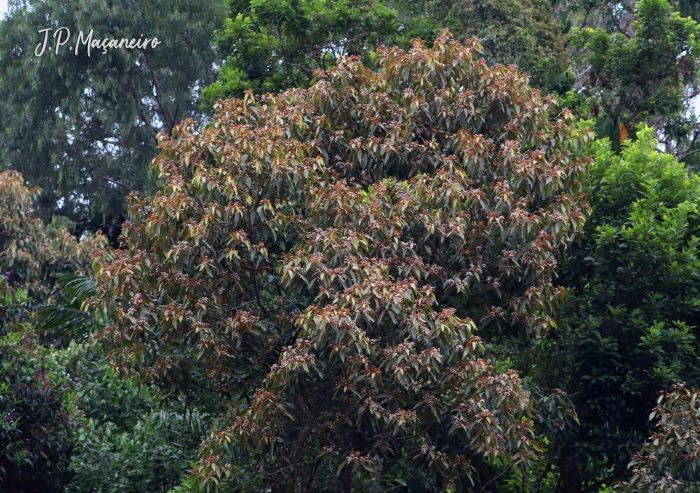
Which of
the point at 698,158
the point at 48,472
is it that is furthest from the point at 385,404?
the point at 698,158

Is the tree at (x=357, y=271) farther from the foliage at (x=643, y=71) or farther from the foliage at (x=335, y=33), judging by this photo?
the foliage at (x=335, y=33)

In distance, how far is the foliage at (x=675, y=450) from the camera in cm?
721

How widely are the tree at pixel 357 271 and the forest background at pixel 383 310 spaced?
26 mm

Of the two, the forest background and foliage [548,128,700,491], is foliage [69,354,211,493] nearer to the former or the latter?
the forest background

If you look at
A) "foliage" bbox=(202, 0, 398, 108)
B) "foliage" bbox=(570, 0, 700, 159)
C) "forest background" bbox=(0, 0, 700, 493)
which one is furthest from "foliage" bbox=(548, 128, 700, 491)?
"foliage" bbox=(202, 0, 398, 108)

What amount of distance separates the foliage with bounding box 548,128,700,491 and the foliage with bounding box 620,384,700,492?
1762mm

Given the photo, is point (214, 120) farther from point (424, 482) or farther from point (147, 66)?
point (147, 66)

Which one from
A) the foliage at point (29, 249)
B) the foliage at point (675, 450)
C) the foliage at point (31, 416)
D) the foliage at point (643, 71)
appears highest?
the foliage at point (643, 71)

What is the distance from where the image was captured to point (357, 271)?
7715mm

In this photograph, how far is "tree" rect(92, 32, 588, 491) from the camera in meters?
7.63

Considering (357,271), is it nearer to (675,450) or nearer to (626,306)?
(675,450)

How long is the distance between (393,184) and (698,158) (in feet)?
32.2

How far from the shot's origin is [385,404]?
8.09m

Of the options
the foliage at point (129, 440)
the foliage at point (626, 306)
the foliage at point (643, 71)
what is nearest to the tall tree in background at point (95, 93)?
the foliage at point (643, 71)
